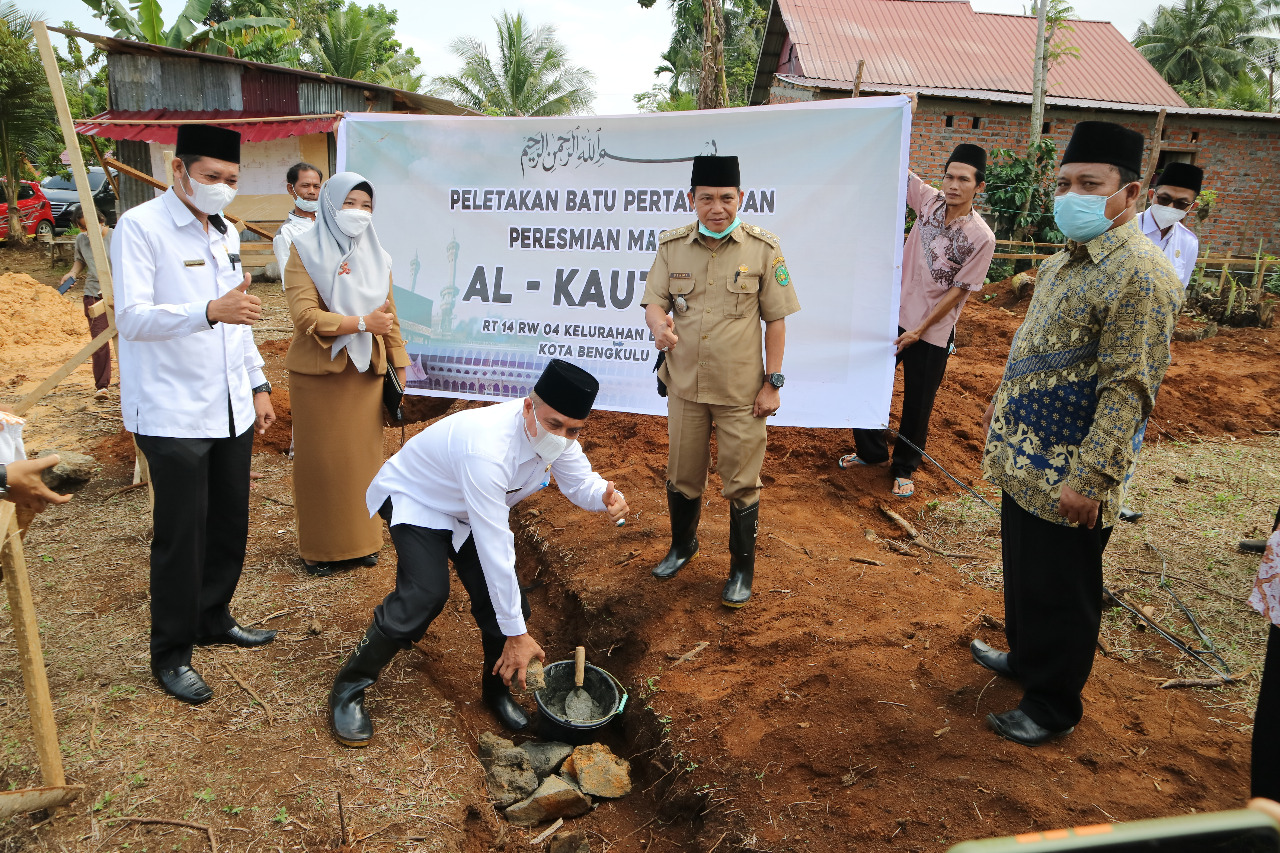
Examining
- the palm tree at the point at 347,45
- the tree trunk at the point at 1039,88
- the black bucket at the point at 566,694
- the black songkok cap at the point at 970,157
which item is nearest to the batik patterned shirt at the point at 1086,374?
the black bucket at the point at 566,694

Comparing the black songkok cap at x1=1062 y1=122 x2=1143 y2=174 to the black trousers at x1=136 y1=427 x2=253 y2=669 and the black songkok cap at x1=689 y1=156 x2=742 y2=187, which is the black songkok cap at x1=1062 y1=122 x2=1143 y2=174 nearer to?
the black songkok cap at x1=689 y1=156 x2=742 y2=187

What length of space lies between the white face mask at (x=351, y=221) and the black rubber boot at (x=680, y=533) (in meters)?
1.94

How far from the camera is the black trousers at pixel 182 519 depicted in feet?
9.82

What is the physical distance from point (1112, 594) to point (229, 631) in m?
4.04

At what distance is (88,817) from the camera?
8.21 feet

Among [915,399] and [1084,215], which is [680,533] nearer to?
[915,399]

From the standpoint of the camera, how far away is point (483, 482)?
2.62 m

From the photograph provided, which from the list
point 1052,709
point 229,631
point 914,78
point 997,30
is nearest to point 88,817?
point 229,631

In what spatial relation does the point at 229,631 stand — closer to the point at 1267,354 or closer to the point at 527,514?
the point at 527,514

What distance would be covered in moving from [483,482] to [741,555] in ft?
5.14

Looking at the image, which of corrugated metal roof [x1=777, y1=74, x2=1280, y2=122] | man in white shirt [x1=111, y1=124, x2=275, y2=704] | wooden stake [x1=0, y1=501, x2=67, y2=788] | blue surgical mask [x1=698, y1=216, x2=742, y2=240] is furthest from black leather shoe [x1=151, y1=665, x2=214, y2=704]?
corrugated metal roof [x1=777, y1=74, x2=1280, y2=122]

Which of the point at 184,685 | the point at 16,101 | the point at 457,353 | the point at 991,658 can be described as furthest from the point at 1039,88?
the point at 16,101

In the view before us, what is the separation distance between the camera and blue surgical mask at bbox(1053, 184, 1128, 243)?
8.27 feet

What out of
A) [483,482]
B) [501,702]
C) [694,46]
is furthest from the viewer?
[694,46]
